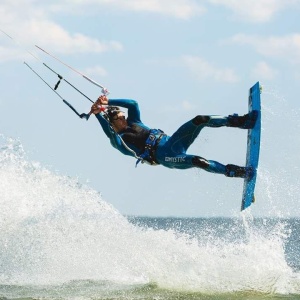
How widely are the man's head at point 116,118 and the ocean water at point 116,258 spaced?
2368mm

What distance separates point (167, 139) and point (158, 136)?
0.17 meters

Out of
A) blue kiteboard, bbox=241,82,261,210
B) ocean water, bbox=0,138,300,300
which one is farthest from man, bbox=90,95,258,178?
ocean water, bbox=0,138,300,300

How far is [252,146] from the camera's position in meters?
13.9

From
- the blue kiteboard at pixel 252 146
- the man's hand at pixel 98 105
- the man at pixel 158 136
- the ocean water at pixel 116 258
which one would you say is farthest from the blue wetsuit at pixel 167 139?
the ocean water at pixel 116 258

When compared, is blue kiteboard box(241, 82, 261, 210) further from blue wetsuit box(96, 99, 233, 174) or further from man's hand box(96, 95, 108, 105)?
man's hand box(96, 95, 108, 105)

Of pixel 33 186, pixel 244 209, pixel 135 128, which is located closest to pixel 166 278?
pixel 244 209

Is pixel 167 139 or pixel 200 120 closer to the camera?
pixel 200 120

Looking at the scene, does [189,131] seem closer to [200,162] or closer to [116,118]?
[200,162]

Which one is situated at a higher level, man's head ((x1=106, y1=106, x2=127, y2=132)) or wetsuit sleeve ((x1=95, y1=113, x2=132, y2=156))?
man's head ((x1=106, y1=106, x2=127, y2=132))

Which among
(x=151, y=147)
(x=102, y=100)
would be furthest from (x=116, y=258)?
(x=102, y=100)

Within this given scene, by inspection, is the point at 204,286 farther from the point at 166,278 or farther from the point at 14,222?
the point at 14,222

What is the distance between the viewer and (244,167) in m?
13.5

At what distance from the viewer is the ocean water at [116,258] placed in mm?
13680

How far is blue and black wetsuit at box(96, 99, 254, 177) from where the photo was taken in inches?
518
